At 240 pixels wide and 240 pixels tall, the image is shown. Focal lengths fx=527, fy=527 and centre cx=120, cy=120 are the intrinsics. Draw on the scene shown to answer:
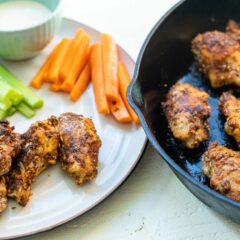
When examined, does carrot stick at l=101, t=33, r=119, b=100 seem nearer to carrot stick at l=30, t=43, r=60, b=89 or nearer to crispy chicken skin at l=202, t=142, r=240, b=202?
carrot stick at l=30, t=43, r=60, b=89

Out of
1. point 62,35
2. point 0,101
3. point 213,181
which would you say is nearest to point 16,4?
point 62,35

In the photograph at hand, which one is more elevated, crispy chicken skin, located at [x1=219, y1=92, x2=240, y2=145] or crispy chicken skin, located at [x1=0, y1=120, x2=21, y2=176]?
crispy chicken skin, located at [x1=219, y1=92, x2=240, y2=145]

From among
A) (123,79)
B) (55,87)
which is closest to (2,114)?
(55,87)

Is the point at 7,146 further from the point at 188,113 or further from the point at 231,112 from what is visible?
the point at 231,112

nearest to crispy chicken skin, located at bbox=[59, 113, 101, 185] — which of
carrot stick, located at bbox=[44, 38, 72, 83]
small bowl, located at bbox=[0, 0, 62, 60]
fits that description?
carrot stick, located at bbox=[44, 38, 72, 83]

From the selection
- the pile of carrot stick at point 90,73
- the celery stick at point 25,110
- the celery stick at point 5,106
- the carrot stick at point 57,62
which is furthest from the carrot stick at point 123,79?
the celery stick at point 5,106

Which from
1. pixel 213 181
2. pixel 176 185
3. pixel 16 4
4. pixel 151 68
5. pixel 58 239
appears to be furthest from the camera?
pixel 16 4

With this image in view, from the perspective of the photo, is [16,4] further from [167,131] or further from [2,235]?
[2,235]
